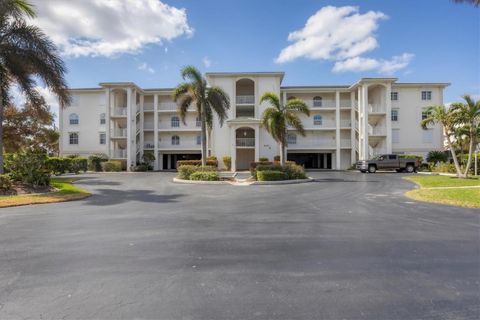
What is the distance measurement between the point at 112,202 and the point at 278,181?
35.8 feet

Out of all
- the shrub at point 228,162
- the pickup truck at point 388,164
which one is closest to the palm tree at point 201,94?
the shrub at point 228,162

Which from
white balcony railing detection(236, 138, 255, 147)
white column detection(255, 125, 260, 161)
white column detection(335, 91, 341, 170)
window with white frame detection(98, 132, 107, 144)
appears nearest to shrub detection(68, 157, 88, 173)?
window with white frame detection(98, 132, 107, 144)

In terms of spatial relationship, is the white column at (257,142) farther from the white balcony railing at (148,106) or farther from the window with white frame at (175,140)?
the white balcony railing at (148,106)

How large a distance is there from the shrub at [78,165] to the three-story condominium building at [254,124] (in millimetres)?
3276

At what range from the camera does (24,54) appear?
A: 48.2 feet

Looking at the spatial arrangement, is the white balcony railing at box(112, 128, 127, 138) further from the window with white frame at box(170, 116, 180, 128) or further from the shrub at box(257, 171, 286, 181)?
the shrub at box(257, 171, 286, 181)

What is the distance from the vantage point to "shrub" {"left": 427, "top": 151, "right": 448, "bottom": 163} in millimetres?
34219

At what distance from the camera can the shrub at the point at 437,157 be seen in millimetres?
34219

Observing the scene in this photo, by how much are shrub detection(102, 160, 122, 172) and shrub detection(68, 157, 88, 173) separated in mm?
1873

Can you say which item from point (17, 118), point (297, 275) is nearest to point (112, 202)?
point (297, 275)

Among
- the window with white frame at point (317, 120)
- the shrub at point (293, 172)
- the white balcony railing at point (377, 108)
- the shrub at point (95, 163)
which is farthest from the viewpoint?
the window with white frame at point (317, 120)

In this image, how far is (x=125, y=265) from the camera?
464cm

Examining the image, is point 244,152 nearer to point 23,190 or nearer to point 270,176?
point 270,176

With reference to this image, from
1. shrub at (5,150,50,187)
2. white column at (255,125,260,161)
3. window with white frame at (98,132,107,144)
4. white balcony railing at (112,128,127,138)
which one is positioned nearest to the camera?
shrub at (5,150,50,187)
